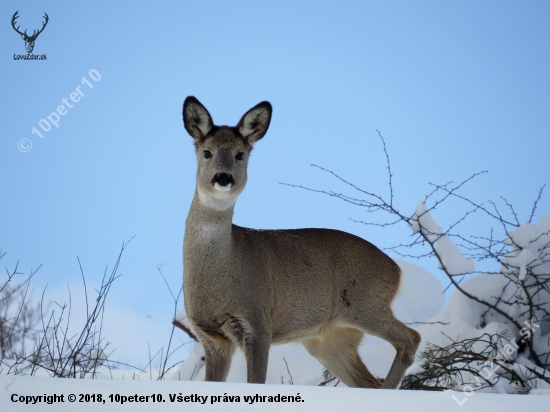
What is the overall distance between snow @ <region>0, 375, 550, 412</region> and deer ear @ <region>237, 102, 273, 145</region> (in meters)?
3.56

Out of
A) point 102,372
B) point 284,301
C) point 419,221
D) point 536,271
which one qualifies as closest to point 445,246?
point 419,221

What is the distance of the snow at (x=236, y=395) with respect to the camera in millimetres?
3500

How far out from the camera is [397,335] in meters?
7.45

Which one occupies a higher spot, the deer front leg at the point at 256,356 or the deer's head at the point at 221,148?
the deer's head at the point at 221,148

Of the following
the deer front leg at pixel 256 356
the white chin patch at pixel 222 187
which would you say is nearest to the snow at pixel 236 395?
the deer front leg at pixel 256 356

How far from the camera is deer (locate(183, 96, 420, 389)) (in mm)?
6480

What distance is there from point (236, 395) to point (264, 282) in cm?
310

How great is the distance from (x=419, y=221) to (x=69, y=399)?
17.4 ft

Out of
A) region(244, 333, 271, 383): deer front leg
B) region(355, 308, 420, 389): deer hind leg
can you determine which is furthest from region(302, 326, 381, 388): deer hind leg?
region(244, 333, 271, 383): deer front leg

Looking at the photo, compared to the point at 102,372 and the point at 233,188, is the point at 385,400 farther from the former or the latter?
the point at 102,372

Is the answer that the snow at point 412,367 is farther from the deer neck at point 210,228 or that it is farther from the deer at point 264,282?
the deer neck at point 210,228

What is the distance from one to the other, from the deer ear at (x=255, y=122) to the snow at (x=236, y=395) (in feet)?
11.7

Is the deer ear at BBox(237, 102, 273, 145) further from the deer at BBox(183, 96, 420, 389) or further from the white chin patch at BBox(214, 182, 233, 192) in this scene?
the white chin patch at BBox(214, 182, 233, 192)

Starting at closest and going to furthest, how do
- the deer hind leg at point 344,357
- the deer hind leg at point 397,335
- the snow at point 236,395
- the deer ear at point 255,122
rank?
the snow at point 236,395, the deer ear at point 255,122, the deer hind leg at point 397,335, the deer hind leg at point 344,357
